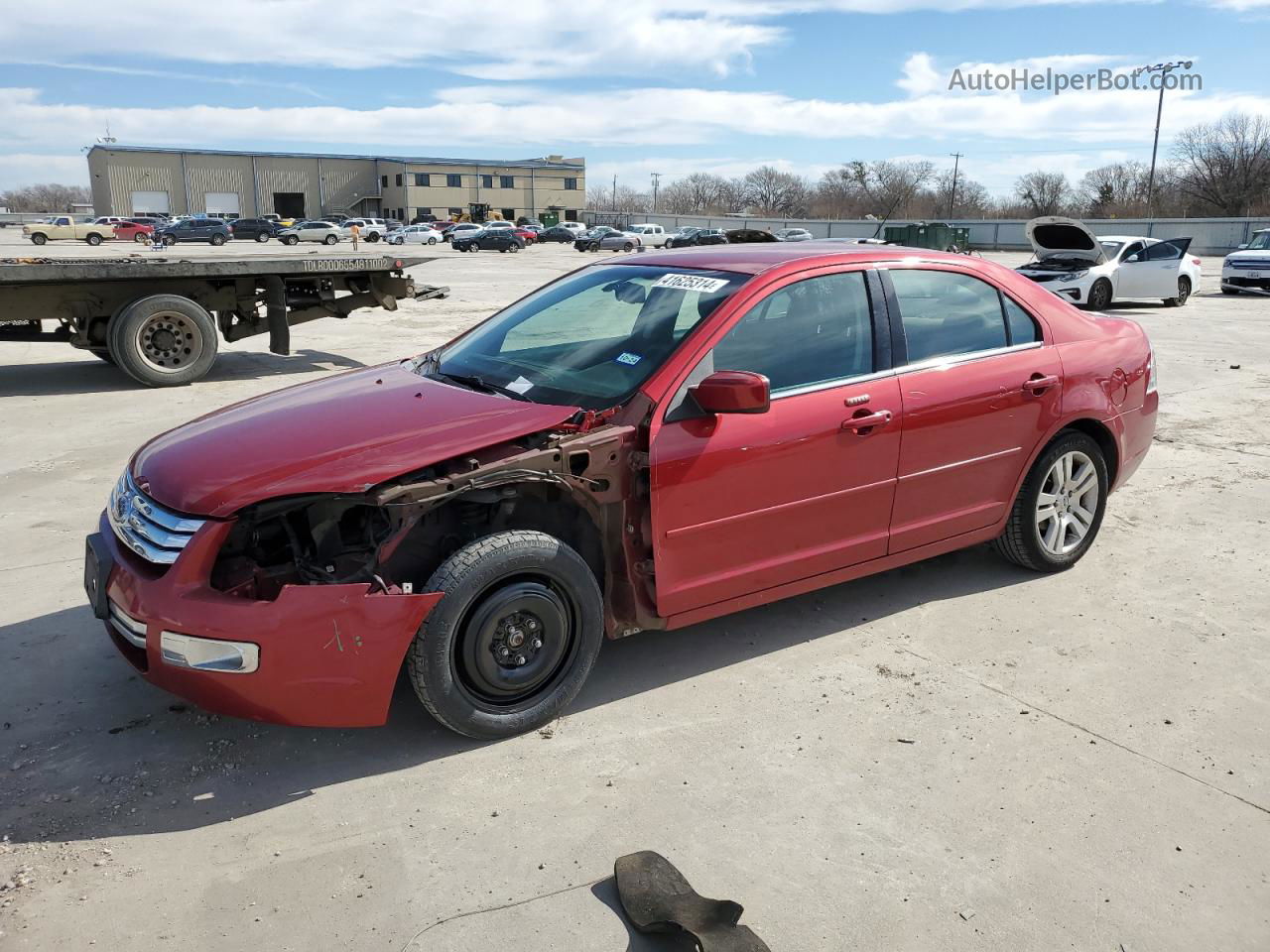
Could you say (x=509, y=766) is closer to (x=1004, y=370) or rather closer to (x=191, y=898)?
(x=191, y=898)

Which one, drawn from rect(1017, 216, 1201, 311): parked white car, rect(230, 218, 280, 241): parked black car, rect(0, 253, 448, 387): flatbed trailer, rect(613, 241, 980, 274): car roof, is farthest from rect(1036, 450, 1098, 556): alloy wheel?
rect(230, 218, 280, 241): parked black car

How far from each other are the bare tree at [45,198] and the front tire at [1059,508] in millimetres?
159008

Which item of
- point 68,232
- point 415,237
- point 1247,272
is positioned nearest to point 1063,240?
point 1247,272

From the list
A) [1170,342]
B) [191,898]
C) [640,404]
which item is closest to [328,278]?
[640,404]

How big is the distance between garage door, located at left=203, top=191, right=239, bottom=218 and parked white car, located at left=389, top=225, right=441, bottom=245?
3620 centimetres

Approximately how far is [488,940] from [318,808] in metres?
0.88

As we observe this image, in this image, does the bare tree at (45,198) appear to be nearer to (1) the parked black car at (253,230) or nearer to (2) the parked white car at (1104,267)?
(1) the parked black car at (253,230)

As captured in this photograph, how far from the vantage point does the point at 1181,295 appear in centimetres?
2008

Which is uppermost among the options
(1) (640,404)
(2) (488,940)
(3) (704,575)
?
A: (1) (640,404)

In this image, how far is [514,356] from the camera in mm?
4258

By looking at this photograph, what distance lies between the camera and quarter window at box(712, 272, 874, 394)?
12.7 feet

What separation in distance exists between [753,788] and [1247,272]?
24.1 metres

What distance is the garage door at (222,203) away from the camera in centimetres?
9112

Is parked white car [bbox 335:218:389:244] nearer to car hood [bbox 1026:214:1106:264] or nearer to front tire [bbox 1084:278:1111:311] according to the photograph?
car hood [bbox 1026:214:1106:264]
